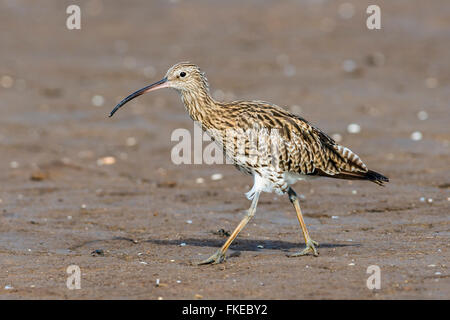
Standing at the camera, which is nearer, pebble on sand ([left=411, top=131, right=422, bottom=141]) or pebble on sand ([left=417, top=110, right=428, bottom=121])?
pebble on sand ([left=411, top=131, right=422, bottom=141])

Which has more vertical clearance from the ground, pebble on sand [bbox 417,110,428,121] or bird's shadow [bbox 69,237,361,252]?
pebble on sand [bbox 417,110,428,121]

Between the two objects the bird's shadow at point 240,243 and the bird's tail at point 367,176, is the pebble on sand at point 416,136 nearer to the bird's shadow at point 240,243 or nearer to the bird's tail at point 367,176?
the bird's tail at point 367,176

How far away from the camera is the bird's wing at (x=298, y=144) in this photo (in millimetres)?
9078

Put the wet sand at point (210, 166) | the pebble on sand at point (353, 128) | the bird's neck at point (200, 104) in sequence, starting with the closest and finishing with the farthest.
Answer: the wet sand at point (210, 166), the bird's neck at point (200, 104), the pebble on sand at point (353, 128)

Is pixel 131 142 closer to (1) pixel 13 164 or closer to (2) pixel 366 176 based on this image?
(1) pixel 13 164

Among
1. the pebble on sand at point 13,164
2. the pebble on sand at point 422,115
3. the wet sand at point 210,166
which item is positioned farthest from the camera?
the pebble on sand at point 422,115

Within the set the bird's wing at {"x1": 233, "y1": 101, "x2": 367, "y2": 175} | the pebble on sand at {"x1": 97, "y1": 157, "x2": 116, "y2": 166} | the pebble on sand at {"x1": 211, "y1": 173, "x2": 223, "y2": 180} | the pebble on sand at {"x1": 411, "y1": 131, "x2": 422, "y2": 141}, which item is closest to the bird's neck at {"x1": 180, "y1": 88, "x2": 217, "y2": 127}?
the bird's wing at {"x1": 233, "y1": 101, "x2": 367, "y2": 175}

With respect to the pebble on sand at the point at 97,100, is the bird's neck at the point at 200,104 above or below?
below

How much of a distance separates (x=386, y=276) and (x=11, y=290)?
143 inches

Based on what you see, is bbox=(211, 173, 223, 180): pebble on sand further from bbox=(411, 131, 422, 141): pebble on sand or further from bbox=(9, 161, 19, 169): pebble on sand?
bbox=(411, 131, 422, 141): pebble on sand

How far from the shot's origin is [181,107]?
1780 centimetres

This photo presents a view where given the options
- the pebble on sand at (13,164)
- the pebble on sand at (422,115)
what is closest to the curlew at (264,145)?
the pebble on sand at (13,164)

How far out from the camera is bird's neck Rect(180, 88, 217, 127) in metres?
9.20

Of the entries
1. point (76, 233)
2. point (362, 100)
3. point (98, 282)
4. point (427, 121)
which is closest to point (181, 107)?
point (362, 100)
